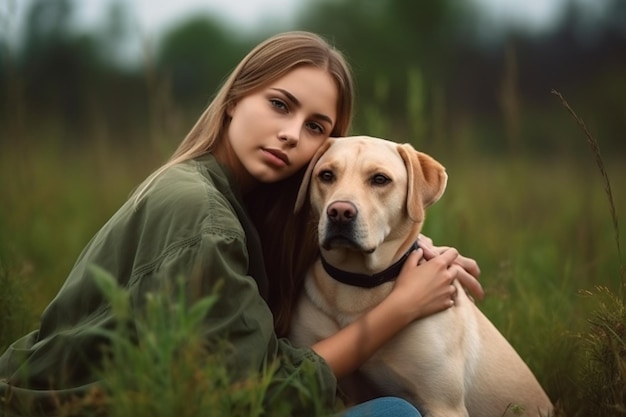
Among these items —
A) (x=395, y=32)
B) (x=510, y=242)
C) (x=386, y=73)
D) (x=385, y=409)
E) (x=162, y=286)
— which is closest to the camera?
(x=162, y=286)

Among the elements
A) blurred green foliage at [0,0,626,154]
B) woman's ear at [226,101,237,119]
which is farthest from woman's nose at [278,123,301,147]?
blurred green foliage at [0,0,626,154]

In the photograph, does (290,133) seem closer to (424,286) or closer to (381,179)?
(381,179)

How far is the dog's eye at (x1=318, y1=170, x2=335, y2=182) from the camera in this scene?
3039 mm

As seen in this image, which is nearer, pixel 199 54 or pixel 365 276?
pixel 365 276

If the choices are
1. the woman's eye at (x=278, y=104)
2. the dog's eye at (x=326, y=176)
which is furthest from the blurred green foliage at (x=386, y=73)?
the dog's eye at (x=326, y=176)

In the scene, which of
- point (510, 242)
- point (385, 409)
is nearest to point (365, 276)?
point (385, 409)

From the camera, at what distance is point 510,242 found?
5.17m

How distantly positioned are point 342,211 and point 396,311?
42 centimetres

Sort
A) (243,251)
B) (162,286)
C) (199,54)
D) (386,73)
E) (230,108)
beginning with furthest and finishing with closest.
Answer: (199,54) → (386,73) → (230,108) → (243,251) → (162,286)

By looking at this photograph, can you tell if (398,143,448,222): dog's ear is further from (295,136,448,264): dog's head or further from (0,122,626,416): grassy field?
(0,122,626,416): grassy field

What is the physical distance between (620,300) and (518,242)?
6.41 feet

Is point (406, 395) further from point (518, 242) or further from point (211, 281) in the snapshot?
point (518, 242)

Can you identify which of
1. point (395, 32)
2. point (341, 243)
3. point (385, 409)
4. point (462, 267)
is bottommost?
point (385, 409)

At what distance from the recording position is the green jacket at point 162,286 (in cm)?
233
